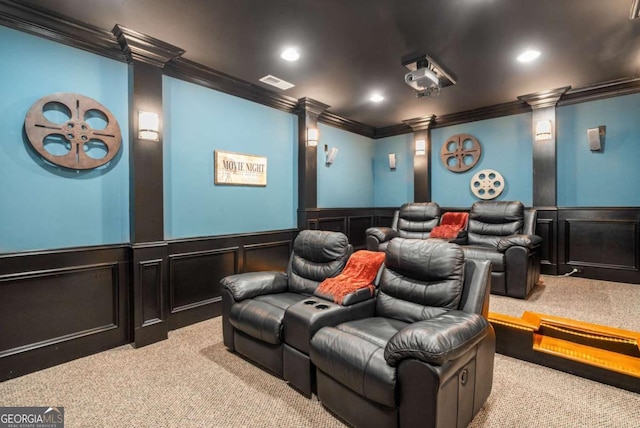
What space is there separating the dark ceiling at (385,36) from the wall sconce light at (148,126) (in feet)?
2.31

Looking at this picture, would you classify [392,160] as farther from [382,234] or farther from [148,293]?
[148,293]

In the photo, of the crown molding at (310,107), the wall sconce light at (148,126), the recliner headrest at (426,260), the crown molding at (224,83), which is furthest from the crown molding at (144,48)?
the recliner headrest at (426,260)

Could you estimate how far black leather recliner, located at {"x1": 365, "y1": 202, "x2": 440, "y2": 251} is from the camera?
513 centimetres

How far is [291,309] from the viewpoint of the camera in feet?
6.97

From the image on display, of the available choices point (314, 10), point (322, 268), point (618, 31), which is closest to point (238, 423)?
point (322, 268)

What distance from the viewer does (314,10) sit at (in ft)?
8.06

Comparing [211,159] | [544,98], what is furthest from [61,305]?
[544,98]

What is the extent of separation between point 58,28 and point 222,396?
10.2ft

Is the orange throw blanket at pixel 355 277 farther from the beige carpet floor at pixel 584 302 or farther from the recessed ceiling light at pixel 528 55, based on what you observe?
the recessed ceiling light at pixel 528 55

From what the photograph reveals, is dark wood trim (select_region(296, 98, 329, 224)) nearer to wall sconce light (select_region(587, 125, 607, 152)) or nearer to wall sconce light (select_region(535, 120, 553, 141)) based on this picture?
wall sconce light (select_region(535, 120, 553, 141))

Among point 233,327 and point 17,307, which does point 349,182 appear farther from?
point 17,307

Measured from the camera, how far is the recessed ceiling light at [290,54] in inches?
121

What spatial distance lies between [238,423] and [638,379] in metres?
2.57

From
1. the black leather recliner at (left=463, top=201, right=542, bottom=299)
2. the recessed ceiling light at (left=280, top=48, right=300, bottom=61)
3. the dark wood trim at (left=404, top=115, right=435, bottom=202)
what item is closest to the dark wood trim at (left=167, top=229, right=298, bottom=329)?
the recessed ceiling light at (left=280, top=48, right=300, bottom=61)
